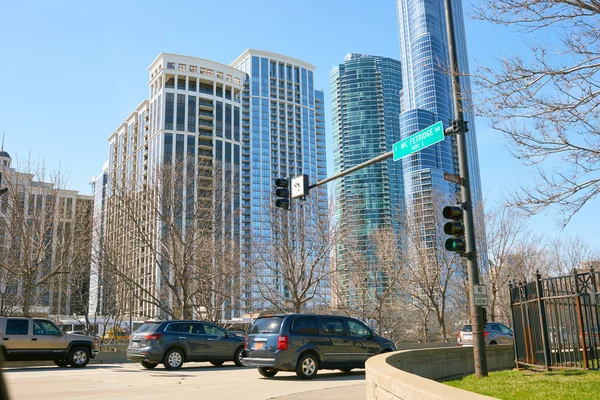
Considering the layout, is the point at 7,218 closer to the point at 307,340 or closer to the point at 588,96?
the point at 307,340

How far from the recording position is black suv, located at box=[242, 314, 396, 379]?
564 inches

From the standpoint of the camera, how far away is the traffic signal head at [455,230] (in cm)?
→ 1121

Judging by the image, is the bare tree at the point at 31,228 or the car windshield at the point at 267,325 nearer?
the car windshield at the point at 267,325

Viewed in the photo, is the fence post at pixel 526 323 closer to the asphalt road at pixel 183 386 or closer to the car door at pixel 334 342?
the asphalt road at pixel 183 386

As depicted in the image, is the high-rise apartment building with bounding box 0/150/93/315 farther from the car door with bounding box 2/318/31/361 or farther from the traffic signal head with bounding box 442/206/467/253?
the traffic signal head with bounding box 442/206/467/253

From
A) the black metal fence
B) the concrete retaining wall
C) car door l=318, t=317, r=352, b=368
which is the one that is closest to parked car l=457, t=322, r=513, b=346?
the concrete retaining wall

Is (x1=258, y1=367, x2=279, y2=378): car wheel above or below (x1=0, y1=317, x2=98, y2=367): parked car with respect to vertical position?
below

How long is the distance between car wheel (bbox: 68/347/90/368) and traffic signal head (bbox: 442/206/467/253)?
47.9ft

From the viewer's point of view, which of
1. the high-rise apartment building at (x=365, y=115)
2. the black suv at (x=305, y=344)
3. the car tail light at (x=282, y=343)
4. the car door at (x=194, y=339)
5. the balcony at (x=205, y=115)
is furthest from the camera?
the high-rise apartment building at (x=365, y=115)

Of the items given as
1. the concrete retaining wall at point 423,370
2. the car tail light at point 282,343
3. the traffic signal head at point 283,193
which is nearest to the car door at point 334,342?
the car tail light at point 282,343

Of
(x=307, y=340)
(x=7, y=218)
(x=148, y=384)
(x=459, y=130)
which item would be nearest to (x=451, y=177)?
(x=459, y=130)

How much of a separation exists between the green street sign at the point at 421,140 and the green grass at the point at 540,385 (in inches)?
198

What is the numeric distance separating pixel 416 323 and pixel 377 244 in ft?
45.8

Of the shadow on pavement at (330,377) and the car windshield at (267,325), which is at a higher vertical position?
the car windshield at (267,325)
